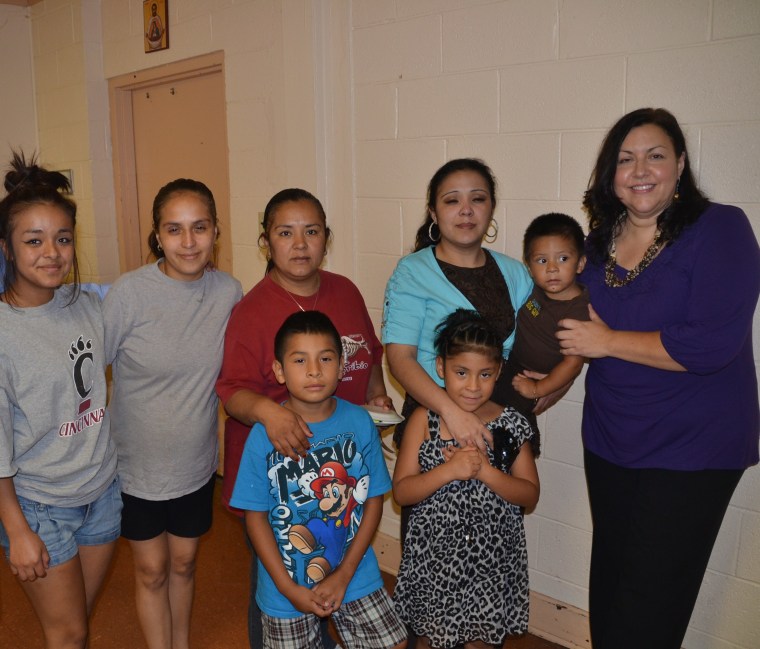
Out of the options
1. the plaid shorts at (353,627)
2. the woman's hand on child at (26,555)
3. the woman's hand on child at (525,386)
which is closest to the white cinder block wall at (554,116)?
the woman's hand on child at (525,386)

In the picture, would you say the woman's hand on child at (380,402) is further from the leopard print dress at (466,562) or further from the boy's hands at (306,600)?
the boy's hands at (306,600)

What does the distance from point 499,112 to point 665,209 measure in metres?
0.84

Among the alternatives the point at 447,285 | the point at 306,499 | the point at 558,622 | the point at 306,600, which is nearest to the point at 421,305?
the point at 447,285

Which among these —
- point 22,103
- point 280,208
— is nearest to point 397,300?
point 280,208

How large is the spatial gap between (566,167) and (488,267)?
559 mm

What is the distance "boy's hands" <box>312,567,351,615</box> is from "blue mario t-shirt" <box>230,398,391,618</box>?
3 cm

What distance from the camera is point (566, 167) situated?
233 centimetres

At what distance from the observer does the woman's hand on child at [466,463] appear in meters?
1.79

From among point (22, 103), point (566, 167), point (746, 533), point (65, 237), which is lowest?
point (746, 533)

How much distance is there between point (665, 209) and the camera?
185 cm

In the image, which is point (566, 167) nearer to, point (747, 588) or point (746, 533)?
point (746, 533)

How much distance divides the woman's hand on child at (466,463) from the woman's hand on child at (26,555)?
107 cm

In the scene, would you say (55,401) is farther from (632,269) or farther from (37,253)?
(632,269)

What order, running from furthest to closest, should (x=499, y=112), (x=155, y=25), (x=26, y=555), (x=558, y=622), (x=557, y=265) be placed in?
(x=155, y=25) → (x=558, y=622) → (x=499, y=112) → (x=557, y=265) → (x=26, y=555)
